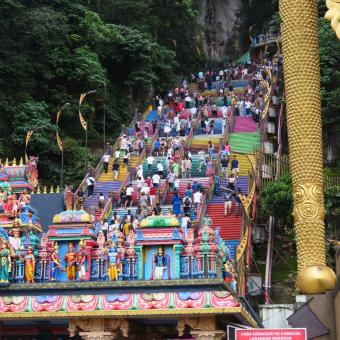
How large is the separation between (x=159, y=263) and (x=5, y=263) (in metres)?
2.90

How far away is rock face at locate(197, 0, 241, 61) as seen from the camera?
5798cm

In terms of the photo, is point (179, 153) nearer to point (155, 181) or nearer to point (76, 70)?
point (155, 181)

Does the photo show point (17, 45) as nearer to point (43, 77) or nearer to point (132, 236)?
point (43, 77)

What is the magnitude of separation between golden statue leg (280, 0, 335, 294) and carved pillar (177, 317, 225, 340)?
285 inches

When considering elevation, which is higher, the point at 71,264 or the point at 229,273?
the point at 71,264

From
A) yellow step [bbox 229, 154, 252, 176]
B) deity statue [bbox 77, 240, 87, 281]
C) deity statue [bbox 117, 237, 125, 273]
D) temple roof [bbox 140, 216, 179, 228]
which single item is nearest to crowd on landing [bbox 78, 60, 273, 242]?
yellow step [bbox 229, 154, 252, 176]

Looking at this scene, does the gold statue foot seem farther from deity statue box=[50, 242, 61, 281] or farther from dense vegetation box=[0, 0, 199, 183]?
dense vegetation box=[0, 0, 199, 183]

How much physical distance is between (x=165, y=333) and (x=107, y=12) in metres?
33.0

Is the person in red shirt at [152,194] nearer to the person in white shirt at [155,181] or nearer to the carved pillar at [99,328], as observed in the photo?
the person in white shirt at [155,181]

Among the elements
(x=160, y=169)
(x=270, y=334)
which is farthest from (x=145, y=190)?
(x=270, y=334)

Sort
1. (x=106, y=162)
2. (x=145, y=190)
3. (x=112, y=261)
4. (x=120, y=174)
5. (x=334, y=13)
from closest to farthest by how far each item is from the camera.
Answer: (x=334, y=13)
(x=112, y=261)
(x=145, y=190)
(x=120, y=174)
(x=106, y=162)

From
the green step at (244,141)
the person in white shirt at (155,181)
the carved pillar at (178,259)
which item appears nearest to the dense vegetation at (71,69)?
the green step at (244,141)

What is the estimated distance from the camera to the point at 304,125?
7152 millimetres

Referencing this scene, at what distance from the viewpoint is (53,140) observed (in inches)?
1361
